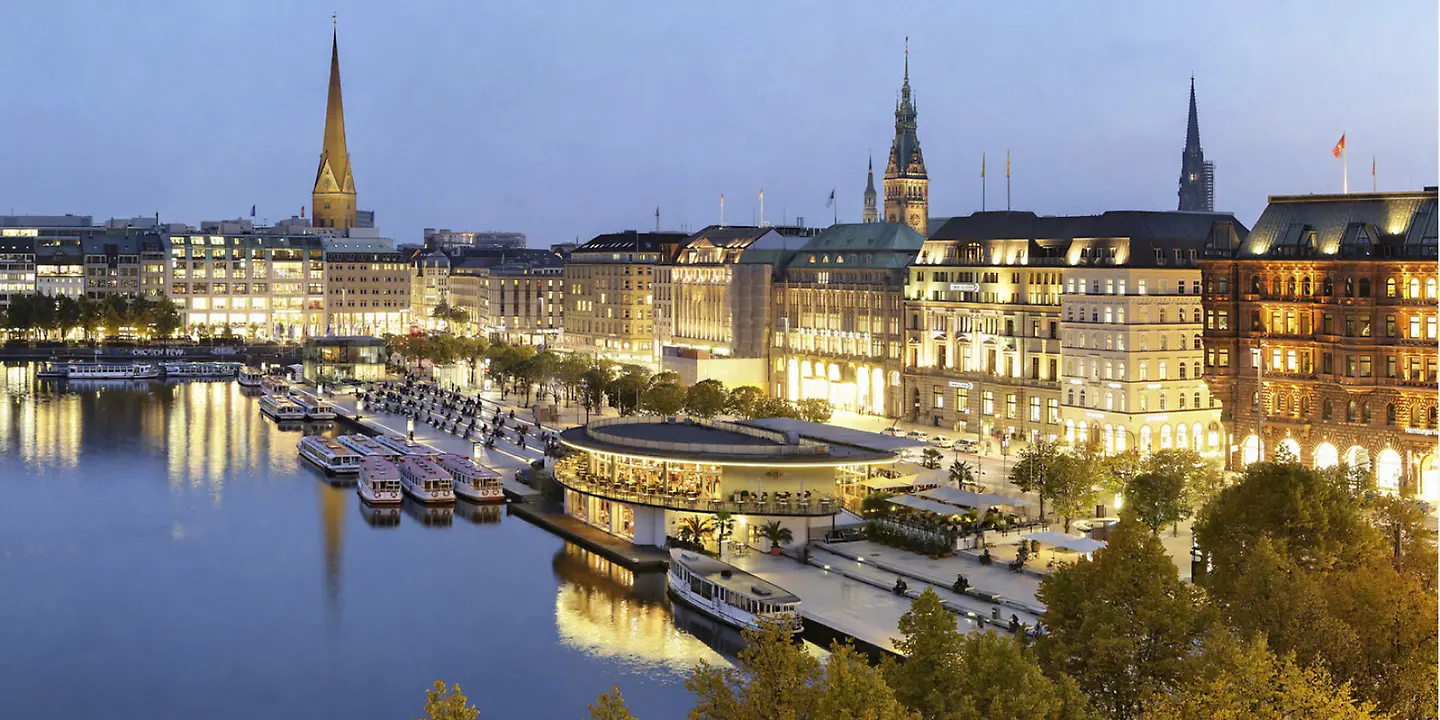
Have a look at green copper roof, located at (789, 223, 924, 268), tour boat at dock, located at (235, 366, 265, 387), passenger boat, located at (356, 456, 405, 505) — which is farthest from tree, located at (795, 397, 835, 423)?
tour boat at dock, located at (235, 366, 265, 387)

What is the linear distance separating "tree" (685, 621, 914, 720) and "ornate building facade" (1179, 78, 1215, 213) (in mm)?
166638

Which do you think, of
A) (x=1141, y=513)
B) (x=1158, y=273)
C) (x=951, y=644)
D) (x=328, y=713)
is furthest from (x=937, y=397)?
(x=951, y=644)

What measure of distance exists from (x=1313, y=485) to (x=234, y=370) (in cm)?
14407

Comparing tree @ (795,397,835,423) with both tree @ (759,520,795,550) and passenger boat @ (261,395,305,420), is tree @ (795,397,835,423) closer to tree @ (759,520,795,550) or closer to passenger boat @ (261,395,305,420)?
tree @ (759,520,795,550)

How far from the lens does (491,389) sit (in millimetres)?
147750

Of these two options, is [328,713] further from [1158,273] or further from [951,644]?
[1158,273]

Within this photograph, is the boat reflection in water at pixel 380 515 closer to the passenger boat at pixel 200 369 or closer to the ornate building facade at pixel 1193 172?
the passenger boat at pixel 200 369

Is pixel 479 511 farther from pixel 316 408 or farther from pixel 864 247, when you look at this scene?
pixel 316 408

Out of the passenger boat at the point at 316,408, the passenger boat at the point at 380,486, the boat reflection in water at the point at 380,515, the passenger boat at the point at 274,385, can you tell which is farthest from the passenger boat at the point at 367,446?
the passenger boat at the point at 274,385

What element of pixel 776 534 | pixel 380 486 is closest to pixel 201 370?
pixel 380 486

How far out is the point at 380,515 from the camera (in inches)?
3169

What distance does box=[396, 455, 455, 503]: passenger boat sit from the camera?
82.5m

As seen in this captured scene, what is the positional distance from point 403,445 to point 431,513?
2243cm

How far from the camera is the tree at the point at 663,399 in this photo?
4213 inches
